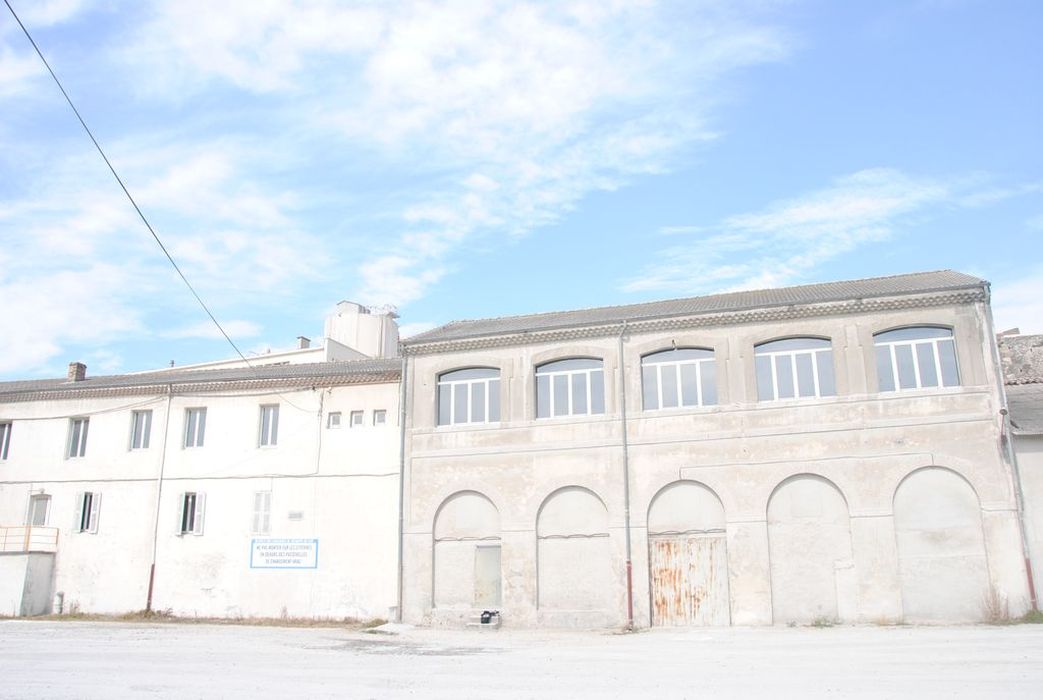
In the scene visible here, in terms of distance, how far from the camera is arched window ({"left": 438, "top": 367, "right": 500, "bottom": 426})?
26.0 metres

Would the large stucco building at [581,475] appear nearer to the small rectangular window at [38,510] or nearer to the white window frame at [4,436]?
the small rectangular window at [38,510]

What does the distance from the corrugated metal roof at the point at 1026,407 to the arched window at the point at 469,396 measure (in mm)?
13267

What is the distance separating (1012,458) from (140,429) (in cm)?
2595

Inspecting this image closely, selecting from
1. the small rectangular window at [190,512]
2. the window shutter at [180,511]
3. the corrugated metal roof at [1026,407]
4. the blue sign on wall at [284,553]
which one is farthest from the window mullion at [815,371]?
the window shutter at [180,511]

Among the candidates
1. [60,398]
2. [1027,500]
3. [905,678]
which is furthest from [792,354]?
[60,398]

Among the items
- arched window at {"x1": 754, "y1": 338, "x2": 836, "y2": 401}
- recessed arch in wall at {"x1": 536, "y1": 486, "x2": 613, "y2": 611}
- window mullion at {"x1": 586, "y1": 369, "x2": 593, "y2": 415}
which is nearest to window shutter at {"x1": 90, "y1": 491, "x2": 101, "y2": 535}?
recessed arch in wall at {"x1": 536, "y1": 486, "x2": 613, "y2": 611}

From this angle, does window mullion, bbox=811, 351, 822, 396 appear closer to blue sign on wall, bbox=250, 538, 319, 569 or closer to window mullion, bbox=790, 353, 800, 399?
window mullion, bbox=790, 353, 800, 399

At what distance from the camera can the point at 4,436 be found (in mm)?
31797

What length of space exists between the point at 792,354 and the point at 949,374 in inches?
148

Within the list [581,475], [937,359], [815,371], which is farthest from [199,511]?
[937,359]

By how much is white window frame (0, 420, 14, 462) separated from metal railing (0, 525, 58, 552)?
10.2 ft

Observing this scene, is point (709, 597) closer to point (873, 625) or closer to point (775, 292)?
point (873, 625)

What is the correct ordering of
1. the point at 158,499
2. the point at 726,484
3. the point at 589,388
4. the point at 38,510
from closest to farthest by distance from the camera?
the point at 726,484
the point at 589,388
the point at 158,499
the point at 38,510

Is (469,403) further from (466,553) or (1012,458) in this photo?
(1012,458)
